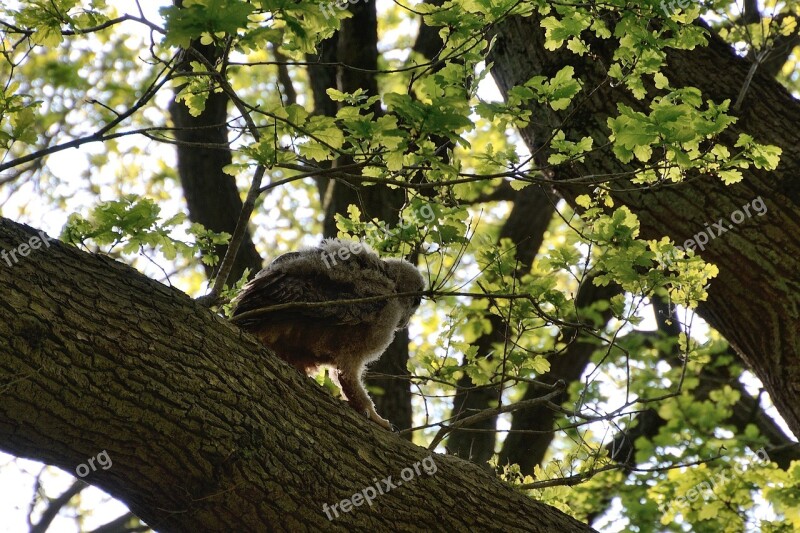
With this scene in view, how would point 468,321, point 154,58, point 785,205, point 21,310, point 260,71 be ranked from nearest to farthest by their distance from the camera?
point 21,310
point 154,58
point 785,205
point 468,321
point 260,71

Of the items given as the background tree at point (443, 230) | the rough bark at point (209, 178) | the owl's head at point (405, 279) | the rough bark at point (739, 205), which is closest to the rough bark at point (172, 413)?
the background tree at point (443, 230)

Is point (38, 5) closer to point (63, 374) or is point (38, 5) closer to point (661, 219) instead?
point (63, 374)

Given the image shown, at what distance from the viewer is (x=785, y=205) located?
14.3 ft

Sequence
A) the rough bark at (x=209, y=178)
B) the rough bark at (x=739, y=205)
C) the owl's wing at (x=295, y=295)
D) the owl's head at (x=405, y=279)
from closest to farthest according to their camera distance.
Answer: the owl's wing at (x=295, y=295)
the owl's head at (x=405, y=279)
the rough bark at (x=739, y=205)
the rough bark at (x=209, y=178)

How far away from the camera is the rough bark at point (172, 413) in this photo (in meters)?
2.42

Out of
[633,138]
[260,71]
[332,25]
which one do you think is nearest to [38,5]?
[332,25]

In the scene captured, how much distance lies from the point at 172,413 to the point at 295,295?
105 centimetres

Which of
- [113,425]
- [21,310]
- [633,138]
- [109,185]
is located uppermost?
[109,185]

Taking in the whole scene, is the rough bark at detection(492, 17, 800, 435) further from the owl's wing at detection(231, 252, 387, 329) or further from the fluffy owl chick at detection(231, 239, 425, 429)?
the owl's wing at detection(231, 252, 387, 329)

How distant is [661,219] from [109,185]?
7909 millimetres

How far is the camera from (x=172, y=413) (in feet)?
8.46

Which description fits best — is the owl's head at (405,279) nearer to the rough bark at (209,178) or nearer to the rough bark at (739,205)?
the rough bark at (739,205)

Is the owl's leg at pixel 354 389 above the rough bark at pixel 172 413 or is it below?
above

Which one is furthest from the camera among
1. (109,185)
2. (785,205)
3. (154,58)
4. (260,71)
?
(109,185)
